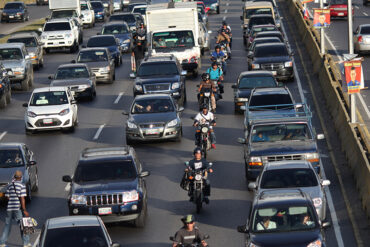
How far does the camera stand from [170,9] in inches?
1871

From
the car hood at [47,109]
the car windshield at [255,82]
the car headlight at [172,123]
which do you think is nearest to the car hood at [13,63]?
the car hood at [47,109]

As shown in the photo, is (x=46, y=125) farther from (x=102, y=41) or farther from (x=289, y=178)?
(x=102, y=41)

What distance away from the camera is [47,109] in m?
35.4

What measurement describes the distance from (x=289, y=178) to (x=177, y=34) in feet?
84.7

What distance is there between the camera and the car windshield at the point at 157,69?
39594 millimetres

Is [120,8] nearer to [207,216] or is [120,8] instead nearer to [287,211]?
[207,216]

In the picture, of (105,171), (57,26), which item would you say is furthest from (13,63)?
(105,171)

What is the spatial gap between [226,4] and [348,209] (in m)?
69.3

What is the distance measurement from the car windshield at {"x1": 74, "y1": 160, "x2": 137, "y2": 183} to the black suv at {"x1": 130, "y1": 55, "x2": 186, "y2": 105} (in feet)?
50.7

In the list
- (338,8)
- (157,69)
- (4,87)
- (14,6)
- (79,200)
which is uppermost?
(79,200)

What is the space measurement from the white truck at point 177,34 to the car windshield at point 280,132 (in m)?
19.8

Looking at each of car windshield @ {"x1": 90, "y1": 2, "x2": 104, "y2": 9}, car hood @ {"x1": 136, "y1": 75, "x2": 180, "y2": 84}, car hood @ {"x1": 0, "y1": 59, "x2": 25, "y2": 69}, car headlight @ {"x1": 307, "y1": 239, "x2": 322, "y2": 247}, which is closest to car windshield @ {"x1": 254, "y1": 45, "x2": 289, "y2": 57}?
car hood @ {"x1": 136, "y1": 75, "x2": 180, "y2": 84}

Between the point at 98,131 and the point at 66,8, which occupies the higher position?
the point at 98,131

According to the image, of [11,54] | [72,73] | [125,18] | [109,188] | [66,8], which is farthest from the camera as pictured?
[125,18]
